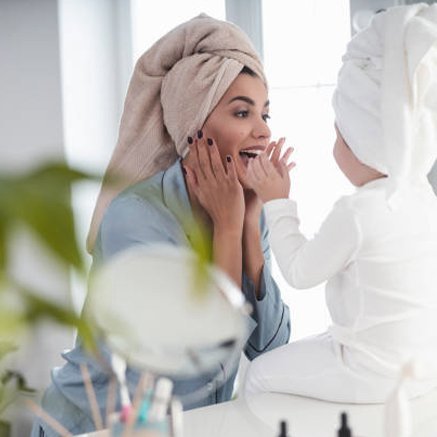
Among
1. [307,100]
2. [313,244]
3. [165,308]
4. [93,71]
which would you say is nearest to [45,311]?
[165,308]

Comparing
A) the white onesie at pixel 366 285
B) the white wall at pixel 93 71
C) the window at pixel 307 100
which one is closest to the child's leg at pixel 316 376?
the white onesie at pixel 366 285

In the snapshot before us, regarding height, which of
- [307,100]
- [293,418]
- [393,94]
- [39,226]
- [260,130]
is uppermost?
[39,226]

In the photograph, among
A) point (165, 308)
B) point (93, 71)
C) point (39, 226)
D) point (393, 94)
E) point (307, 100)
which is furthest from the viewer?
point (93, 71)

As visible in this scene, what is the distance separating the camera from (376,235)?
3.26ft

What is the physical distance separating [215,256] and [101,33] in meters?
1.11

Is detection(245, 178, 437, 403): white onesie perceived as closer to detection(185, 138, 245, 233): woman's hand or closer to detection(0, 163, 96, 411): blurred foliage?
detection(185, 138, 245, 233): woman's hand

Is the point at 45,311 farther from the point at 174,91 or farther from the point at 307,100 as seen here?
the point at 307,100

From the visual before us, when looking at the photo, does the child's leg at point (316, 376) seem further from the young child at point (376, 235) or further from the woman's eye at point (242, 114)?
the woman's eye at point (242, 114)

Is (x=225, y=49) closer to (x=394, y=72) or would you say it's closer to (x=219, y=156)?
(x=219, y=156)

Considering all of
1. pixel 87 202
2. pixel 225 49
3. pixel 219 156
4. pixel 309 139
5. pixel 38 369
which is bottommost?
pixel 38 369

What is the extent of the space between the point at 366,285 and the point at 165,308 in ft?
1.65

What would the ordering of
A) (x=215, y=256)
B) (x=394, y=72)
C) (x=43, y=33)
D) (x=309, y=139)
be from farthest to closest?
(x=43, y=33), (x=309, y=139), (x=215, y=256), (x=394, y=72)

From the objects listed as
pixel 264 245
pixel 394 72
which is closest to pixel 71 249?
pixel 394 72

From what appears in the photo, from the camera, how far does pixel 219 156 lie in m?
1.18
